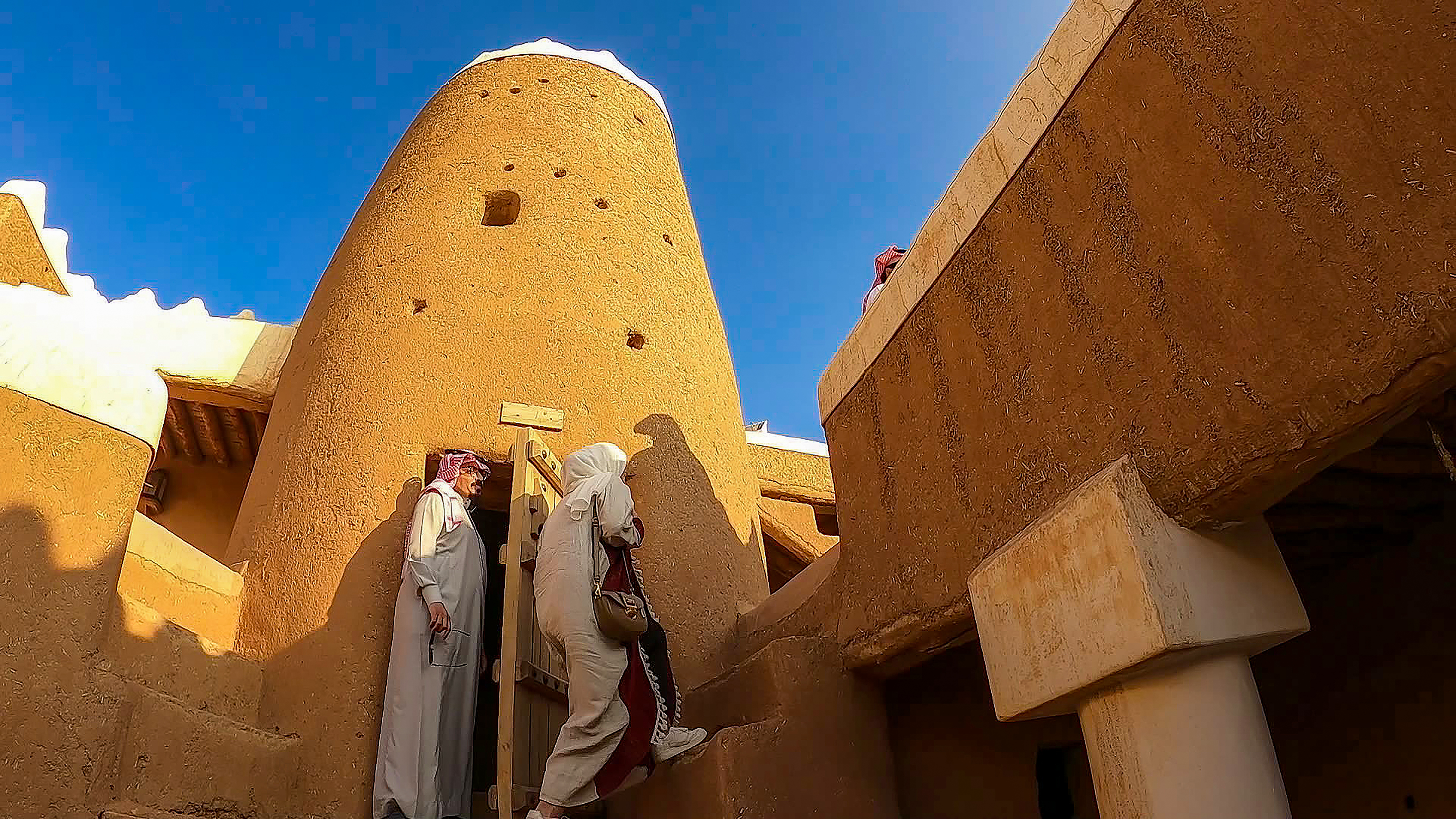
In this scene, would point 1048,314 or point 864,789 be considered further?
point 864,789

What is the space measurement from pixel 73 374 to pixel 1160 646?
3.61 metres

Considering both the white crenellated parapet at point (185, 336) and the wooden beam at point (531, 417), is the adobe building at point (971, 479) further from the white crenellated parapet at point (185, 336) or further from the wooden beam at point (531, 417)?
the white crenellated parapet at point (185, 336)

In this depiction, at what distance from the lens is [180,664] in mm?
4043

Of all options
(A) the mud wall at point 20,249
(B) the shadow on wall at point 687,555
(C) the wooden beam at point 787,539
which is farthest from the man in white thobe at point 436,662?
(A) the mud wall at point 20,249

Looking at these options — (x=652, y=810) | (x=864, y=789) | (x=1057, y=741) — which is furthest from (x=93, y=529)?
(x=1057, y=741)

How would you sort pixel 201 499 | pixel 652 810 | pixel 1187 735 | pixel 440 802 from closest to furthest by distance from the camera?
1. pixel 1187 735
2. pixel 652 810
3. pixel 440 802
4. pixel 201 499

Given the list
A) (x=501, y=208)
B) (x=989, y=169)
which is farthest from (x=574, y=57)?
(x=989, y=169)

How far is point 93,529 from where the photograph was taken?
130 inches

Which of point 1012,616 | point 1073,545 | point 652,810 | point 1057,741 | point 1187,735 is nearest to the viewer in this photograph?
point 1187,735

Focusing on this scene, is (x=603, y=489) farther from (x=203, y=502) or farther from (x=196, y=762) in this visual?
(x=203, y=502)

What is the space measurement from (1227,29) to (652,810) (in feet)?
11.0

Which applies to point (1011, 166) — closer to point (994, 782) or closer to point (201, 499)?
point (994, 782)

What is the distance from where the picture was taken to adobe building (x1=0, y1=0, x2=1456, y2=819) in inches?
90.9

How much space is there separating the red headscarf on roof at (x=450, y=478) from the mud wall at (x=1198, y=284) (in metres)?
2.15
